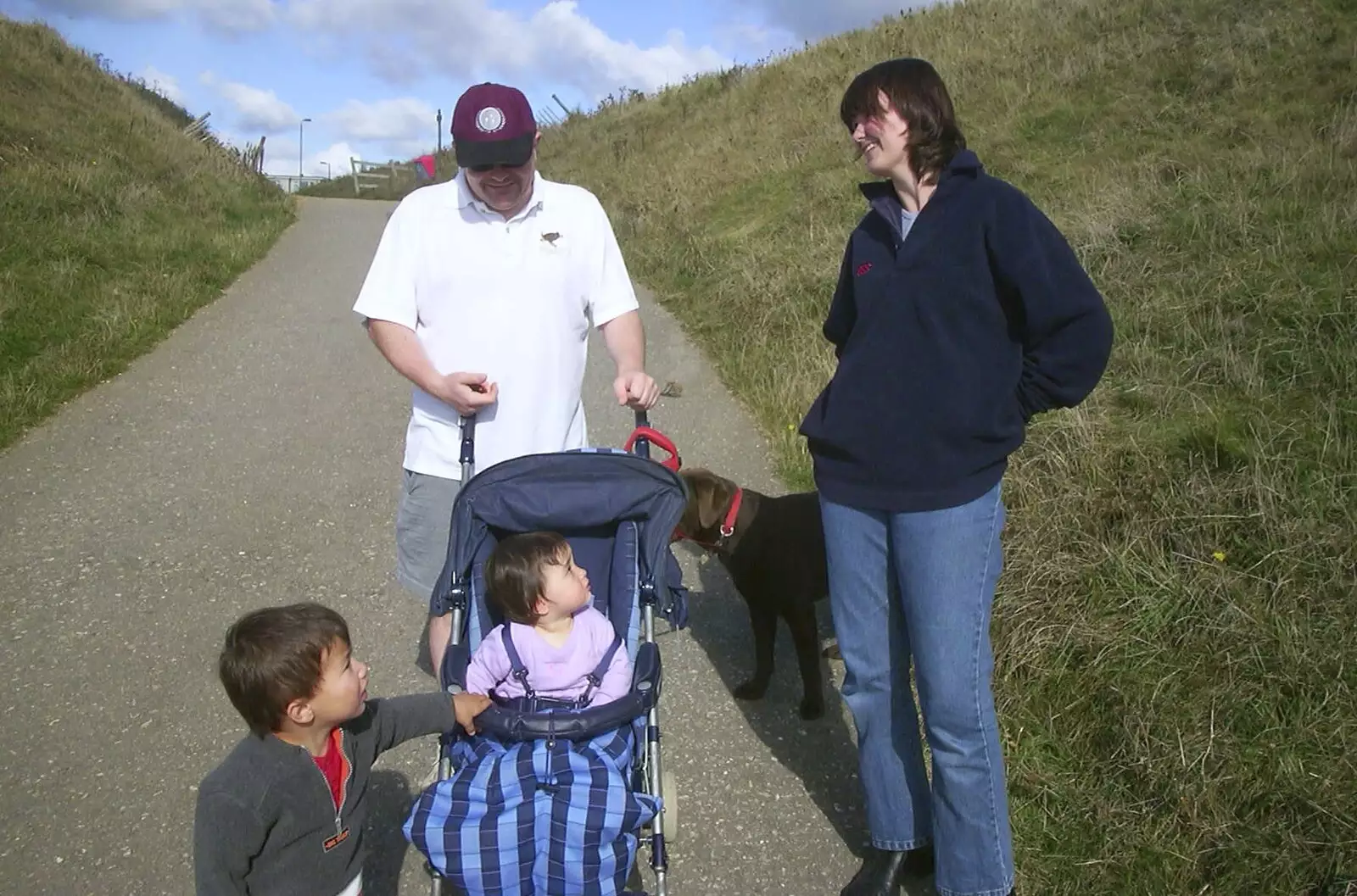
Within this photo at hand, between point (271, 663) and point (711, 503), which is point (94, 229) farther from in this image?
point (271, 663)

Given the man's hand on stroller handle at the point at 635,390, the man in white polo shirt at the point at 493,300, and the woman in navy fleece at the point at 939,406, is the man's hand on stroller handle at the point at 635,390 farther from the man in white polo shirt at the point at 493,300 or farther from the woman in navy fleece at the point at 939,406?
the woman in navy fleece at the point at 939,406

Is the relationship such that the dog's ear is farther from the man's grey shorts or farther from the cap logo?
the cap logo

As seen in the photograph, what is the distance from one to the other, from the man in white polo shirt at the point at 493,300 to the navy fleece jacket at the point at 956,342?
0.80 meters

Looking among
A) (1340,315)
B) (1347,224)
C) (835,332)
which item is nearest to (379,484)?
(835,332)

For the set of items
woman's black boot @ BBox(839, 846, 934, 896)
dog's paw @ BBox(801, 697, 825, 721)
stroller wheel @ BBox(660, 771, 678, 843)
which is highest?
stroller wheel @ BBox(660, 771, 678, 843)

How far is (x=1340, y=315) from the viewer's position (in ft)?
16.2

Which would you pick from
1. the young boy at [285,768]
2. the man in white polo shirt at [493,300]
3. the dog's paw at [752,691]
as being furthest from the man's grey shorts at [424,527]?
the dog's paw at [752,691]

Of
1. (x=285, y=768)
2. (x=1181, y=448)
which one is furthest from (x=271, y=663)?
(x=1181, y=448)

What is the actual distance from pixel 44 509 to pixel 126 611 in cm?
148

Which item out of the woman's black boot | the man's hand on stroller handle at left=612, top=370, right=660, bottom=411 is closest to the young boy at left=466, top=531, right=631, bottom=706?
the man's hand on stroller handle at left=612, top=370, right=660, bottom=411

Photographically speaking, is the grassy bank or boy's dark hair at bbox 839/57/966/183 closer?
boy's dark hair at bbox 839/57/966/183

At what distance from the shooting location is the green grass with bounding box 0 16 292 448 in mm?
7875

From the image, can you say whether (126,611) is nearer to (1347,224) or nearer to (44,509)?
(44,509)

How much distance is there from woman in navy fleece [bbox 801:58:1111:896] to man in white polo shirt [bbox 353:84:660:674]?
2.63 ft
